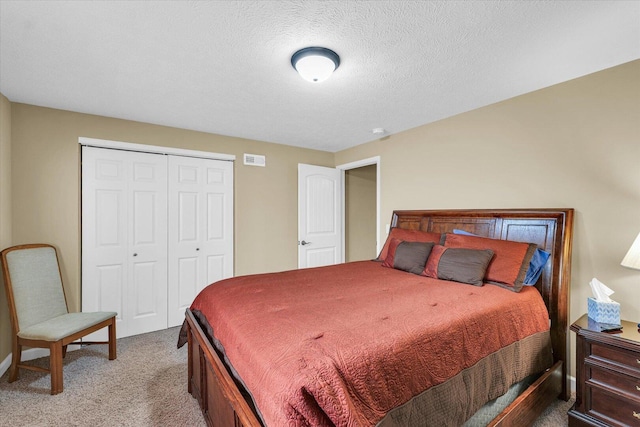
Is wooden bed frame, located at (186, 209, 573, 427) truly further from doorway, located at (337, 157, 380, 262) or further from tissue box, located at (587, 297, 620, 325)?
doorway, located at (337, 157, 380, 262)

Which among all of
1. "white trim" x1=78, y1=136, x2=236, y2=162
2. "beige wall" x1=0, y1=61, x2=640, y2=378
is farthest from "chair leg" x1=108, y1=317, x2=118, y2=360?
"white trim" x1=78, y1=136, x2=236, y2=162

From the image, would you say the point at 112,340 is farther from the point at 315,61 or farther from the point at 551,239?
the point at 551,239

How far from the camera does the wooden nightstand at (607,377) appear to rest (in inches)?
63.6

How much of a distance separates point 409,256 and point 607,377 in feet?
4.68

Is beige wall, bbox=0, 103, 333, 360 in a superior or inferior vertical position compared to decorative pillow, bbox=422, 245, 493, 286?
superior

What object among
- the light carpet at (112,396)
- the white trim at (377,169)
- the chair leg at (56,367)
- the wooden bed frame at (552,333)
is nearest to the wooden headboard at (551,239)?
the wooden bed frame at (552,333)

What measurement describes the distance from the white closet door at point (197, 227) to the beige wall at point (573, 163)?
105 inches

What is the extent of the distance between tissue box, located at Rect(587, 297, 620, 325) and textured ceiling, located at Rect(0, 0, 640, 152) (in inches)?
64.0

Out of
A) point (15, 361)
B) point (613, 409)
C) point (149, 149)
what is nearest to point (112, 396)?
point (15, 361)

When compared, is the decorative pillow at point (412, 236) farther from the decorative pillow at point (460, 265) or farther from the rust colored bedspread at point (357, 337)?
the rust colored bedspread at point (357, 337)

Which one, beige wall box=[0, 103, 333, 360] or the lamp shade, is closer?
the lamp shade

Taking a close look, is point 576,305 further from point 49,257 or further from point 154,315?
point 49,257

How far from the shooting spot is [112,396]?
7.12 feet

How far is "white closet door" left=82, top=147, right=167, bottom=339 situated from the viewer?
3061 millimetres
